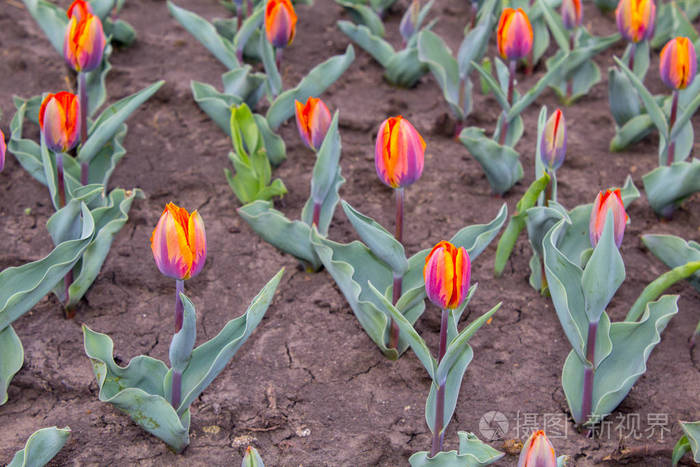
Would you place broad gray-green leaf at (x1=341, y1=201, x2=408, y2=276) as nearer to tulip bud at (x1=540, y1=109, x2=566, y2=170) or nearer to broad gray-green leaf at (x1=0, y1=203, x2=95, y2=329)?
tulip bud at (x1=540, y1=109, x2=566, y2=170)

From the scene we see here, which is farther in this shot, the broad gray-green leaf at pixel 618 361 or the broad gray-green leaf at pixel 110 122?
the broad gray-green leaf at pixel 110 122

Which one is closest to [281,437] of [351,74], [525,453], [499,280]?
[525,453]

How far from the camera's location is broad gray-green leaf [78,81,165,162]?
7.84 ft

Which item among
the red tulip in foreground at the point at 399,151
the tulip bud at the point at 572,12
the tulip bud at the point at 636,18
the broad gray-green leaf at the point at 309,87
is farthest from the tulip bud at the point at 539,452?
the tulip bud at the point at 572,12

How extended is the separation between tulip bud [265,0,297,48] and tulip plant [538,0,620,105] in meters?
0.90

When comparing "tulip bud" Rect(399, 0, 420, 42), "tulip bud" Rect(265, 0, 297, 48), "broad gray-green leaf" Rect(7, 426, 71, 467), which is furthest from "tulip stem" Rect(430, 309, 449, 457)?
"tulip bud" Rect(399, 0, 420, 42)

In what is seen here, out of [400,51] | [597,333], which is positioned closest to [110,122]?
[400,51]

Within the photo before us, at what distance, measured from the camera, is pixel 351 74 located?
11.4 ft

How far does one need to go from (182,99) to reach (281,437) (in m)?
1.61

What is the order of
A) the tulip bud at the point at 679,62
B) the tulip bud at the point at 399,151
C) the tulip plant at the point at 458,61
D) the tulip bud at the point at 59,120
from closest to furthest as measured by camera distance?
the tulip bud at the point at 399,151 → the tulip bud at the point at 59,120 → the tulip bud at the point at 679,62 → the tulip plant at the point at 458,61

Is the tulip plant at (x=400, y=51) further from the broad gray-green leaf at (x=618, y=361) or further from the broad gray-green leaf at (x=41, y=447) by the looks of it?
the broad gray-green leaf at (x=41, y=447)

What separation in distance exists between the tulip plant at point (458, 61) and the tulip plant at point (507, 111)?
0.40 feet

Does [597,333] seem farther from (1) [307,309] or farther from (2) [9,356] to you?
(2) [9,356]

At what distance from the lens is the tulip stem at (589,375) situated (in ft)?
6.52
